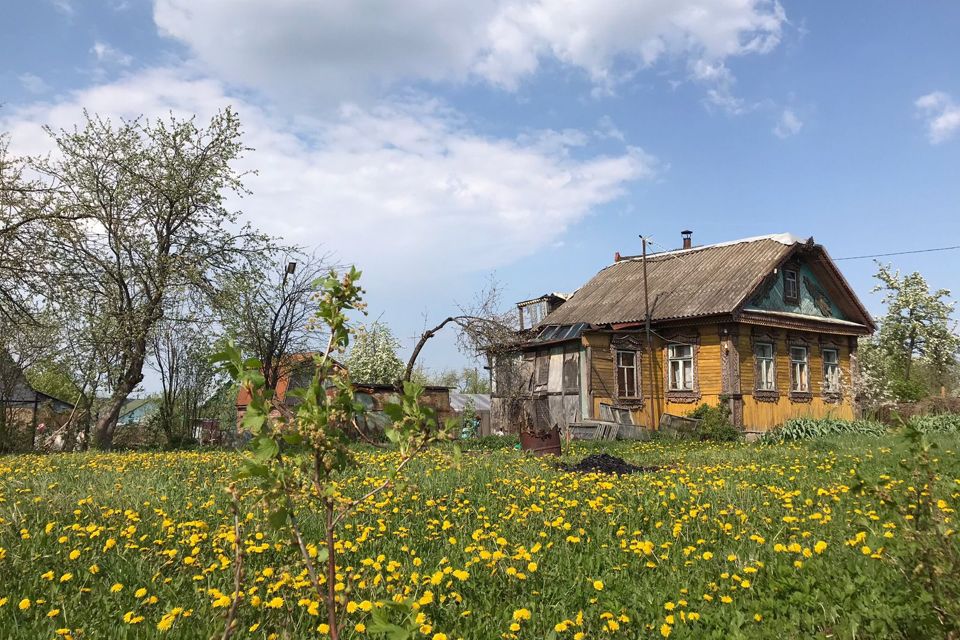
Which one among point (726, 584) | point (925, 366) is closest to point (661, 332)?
→ point (726, 584)

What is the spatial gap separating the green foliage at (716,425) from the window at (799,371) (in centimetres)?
477

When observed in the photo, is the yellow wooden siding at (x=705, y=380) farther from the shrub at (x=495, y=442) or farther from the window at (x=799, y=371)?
the shrub at (x=495, y=442)

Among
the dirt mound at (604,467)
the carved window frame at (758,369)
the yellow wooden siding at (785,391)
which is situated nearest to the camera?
the dirt mound at (604,467)

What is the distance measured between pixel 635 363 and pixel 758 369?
4.13 metres

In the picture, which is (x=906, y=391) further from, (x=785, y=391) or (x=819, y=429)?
(x=819, y=429)

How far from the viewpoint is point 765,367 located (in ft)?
78.9

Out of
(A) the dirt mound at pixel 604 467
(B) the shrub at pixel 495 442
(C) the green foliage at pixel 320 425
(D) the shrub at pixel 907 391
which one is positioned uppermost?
(C) the green foliage at pixel 320 425

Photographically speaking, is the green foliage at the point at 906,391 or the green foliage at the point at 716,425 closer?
the green foliage at the point at 716,425

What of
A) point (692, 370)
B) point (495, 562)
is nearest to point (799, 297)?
point (692, 370)

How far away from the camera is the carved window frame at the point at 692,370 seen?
23219 millimetres

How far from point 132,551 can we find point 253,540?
916 millimetres

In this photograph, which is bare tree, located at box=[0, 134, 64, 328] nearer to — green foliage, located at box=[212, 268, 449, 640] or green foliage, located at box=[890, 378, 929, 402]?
green foliage, located at box=[212, 268, 449, 640]

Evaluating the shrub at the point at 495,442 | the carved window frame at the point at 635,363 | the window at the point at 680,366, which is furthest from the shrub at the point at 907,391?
the shrub at the point at 495,442

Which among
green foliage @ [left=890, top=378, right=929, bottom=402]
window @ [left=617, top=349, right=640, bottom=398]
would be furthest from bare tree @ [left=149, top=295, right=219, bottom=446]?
green foliage @ [left=890, top=378, right=929, bottom=402]
